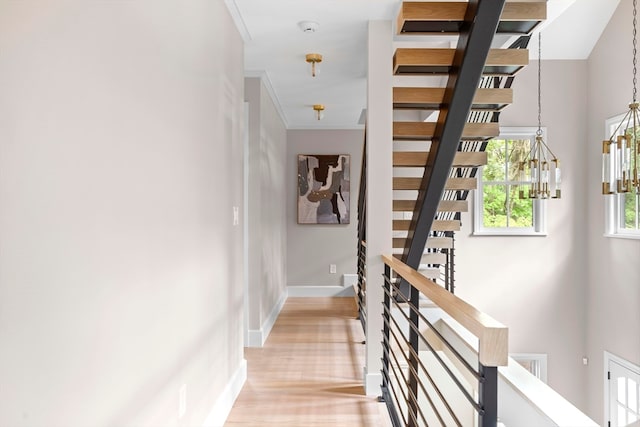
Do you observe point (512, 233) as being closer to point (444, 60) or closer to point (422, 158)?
point (422, 158)

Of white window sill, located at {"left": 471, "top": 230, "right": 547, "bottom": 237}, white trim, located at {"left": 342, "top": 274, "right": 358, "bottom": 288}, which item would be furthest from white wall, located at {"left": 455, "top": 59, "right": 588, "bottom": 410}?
white trim, located at {"left": 342, "top": 274, "right": 358, "bottom": 288}

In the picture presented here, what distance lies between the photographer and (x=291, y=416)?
9.31 ft

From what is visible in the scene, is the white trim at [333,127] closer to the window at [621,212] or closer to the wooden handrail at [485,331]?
the window at [621,212]

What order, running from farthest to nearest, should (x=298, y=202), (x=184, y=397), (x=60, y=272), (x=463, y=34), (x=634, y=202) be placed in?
1. (x=298, y=202)
2. (x=634, y=202)
3. (x=463, y=34)
4. (x=184, y=397)
5. (x=60, y=272)

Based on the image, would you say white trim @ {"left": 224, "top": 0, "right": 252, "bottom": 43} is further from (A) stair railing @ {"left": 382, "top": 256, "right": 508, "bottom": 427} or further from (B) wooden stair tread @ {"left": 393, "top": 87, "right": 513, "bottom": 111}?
(A) stair railing @ {"left": 382, "top": 256, "right": 508, "bottom": 427}

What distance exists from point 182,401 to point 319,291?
5.07 metres

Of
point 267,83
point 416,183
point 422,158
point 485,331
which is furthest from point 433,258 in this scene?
point 485,331

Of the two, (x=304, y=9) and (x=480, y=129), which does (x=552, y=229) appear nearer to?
(x=480, y=129)

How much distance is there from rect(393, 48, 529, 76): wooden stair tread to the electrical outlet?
6.83 ft

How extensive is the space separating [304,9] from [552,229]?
4307 millimetres

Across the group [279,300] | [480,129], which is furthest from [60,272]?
[279,300]

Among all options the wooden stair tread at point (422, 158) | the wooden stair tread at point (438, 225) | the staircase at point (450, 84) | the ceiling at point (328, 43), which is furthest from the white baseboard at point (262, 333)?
the ceiling at point (328, 43)

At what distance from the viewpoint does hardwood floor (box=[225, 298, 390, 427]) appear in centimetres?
281

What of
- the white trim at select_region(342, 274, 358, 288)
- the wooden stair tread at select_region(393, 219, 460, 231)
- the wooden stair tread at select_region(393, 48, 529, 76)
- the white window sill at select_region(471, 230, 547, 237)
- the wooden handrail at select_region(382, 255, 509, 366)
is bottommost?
the white trim at select_region(342, 274, 358, 288)
